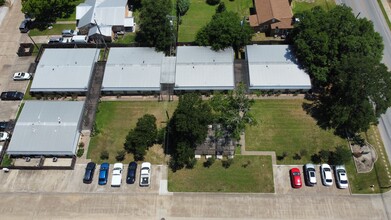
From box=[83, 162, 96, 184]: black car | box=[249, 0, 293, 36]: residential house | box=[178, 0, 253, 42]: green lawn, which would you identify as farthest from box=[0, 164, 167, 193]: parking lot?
box=[249, 0, 293, 36]: residential house

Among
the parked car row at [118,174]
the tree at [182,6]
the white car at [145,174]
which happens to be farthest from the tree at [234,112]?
the tree at [182,6]

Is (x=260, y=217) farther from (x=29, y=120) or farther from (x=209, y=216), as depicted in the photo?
(x=29, y=120)

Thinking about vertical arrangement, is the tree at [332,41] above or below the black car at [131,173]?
above

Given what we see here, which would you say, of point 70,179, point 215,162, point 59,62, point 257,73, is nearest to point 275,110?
point 257,73

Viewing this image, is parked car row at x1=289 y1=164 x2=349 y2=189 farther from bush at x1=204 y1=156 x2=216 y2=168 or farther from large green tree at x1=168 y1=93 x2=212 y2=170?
large green tree at x1=168 y1=93 x2=212 y2=170

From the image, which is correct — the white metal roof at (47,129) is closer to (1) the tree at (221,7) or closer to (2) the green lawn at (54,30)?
(2) the green lawn at (54,30)

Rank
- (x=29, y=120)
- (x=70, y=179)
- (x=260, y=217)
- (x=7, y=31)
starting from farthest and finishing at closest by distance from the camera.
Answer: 1. (x=7, y=31)
2. (x=29, y=120)
3. (x=70, y=179)
4. (x=260, y=217)
